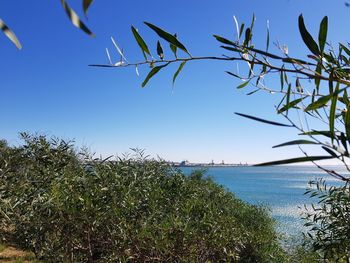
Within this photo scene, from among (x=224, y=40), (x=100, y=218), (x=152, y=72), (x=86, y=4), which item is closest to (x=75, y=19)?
(x=86, y=4)

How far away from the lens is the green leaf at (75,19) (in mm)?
456

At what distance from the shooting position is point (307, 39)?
963 millimetres

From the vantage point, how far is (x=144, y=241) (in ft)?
27.2

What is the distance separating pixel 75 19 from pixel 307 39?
0.69 metres

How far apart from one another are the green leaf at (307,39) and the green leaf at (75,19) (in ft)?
2.04

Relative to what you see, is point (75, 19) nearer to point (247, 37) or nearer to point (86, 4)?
point (86, 4)

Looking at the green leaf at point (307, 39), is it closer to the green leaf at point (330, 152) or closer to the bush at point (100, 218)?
the green leaf at point (330, 152)

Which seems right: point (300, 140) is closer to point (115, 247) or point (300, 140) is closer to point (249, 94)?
point (249, 94)

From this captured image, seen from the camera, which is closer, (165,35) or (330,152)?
(330,152)

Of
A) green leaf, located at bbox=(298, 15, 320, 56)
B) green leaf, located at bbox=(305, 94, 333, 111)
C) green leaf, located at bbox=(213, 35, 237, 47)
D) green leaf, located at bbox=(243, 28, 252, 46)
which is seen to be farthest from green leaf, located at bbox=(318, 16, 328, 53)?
green leaf, located at bbox=(243, 28, 252, 46)

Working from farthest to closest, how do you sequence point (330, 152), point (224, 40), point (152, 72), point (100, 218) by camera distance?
point (100, 218) → point (152, 72) → point (224, 40) → point (330, 152)

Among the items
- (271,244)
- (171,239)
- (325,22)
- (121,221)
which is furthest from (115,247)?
(271,244)

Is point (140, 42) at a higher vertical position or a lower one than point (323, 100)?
higher

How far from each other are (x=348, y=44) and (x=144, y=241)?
7.39 m
